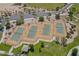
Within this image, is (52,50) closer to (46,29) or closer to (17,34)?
(46,29)

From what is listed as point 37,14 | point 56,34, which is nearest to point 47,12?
point 37,14

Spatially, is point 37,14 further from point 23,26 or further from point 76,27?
point 76,27

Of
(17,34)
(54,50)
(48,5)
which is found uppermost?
(48,5)

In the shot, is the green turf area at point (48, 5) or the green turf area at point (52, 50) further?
the green turf area at point (48, 5)

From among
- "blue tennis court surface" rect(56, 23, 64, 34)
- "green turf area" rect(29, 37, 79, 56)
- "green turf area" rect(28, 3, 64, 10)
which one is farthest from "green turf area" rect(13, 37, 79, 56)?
"green turf area" rect(28, 3, 64, 10)

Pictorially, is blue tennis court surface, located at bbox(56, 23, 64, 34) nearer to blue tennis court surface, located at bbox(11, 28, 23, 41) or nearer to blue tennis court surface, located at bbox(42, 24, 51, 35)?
blue tennis court surface, located at bbox(42, 24, 51, 35)

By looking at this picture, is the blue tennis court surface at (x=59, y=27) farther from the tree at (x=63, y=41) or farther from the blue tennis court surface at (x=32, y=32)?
the blue tennis court surface at (x=32, y=32)

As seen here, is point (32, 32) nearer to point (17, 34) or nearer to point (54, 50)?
point (17, 34)

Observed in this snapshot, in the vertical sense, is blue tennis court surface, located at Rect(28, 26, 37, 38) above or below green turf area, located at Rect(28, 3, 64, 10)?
below

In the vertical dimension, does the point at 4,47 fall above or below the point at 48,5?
below

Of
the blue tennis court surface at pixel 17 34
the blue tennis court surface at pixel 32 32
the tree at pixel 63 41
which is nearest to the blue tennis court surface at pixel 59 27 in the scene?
the tree at pixel 63 41

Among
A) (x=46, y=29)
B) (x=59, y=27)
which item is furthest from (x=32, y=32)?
(x=59, y=27)
